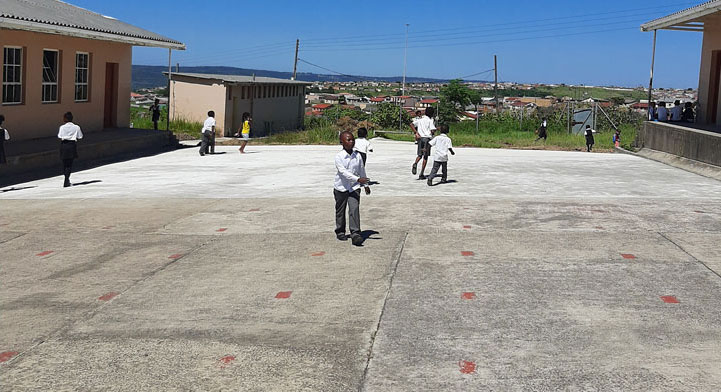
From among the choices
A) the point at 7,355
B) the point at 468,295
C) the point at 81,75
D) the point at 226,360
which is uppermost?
the point at 81,75

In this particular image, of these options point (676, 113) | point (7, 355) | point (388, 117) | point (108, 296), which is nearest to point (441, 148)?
point (108, 296)

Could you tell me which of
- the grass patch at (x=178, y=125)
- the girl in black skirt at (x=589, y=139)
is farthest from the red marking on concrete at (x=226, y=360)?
the grass patch at (x=178, y=125)

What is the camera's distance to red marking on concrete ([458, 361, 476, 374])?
6234mm

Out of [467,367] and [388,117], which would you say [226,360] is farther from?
[388,117]

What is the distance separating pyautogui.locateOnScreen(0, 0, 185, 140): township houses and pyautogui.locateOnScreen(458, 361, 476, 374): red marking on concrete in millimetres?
15285

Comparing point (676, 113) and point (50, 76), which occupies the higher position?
point (676, 113)

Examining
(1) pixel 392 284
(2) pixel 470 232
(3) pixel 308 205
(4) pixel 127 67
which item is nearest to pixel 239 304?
(1) pixel 392 284

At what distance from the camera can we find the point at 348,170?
1073 centimetres

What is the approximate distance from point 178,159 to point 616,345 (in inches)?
745

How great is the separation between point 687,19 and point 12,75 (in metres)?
17.7

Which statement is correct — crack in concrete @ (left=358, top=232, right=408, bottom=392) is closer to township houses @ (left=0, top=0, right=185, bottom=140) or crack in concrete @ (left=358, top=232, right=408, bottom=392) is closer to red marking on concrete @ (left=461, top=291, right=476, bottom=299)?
red marking on concrete @ (left=461, top=291, right=476, bottom=299)

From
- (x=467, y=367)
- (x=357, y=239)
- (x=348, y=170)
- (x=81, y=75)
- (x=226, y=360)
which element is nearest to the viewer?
(x=467, y=367)

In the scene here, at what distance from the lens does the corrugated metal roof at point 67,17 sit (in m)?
19.8

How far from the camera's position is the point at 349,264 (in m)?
9.91
